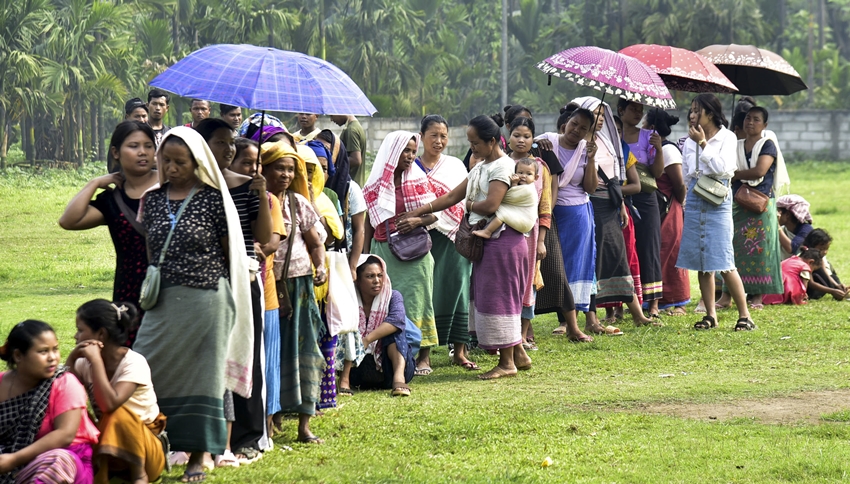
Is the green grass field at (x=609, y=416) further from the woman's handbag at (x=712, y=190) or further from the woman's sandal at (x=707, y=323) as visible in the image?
the woman's handbag at (x=712, y=190)

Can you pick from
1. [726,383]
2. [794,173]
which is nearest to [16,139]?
[726,383]

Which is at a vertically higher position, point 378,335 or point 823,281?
point 378,335

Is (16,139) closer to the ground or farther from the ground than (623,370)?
farther from the ground

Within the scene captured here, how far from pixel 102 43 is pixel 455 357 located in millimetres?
16940

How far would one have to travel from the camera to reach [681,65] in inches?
380

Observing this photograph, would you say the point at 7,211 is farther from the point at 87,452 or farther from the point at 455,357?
the point at 87,452

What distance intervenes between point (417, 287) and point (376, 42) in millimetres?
28276

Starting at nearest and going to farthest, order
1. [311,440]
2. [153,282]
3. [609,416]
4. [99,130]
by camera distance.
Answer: [153,282] < [311,440] < [609,416] < [99,130]

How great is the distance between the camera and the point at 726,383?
7.39m

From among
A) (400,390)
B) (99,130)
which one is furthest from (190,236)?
(99,130)

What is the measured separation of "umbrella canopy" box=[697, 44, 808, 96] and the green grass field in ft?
7.52

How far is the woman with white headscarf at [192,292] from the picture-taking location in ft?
16.0

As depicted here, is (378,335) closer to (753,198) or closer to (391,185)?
(391,185)

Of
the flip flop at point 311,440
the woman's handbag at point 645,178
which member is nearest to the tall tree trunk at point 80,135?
the woman's handbag at point 645,178
